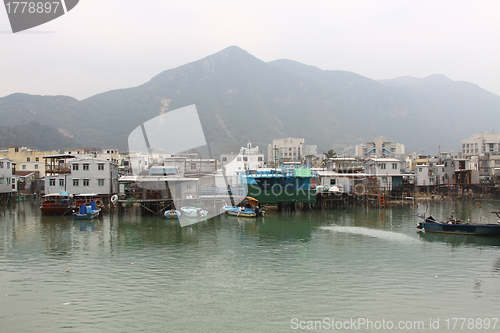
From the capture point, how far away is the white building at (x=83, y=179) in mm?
44062

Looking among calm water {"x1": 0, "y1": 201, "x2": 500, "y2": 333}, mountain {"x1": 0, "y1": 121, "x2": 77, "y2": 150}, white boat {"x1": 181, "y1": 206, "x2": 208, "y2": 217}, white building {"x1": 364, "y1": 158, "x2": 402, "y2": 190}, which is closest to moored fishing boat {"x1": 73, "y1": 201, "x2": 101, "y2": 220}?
calm water {"x1": 0, "y1": 201, "x2": 500, "y2": 333}

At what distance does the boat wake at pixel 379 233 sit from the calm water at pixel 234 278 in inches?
3.4

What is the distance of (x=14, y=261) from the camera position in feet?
66.7

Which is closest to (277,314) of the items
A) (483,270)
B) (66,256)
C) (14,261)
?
(483,270)

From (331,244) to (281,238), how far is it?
4.08 meters

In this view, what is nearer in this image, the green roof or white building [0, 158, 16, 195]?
the green roof

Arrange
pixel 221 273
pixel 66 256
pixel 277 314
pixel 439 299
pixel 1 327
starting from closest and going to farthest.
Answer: pixel 1 327, pixel 277 314, pixel 439 299, pixel 221 273, pixel 66 256

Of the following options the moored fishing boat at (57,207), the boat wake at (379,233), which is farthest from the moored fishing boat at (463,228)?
the moored fishing boat at (57,207)

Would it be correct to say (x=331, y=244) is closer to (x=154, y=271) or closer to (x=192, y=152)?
(x=154, y=271)

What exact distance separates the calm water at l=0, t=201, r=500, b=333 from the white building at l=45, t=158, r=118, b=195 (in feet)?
46.7

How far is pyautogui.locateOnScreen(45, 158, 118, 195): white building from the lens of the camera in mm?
44062

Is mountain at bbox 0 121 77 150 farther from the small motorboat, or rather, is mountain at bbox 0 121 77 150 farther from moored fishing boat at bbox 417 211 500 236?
moored fishing boat at bbox 417 211 500 236

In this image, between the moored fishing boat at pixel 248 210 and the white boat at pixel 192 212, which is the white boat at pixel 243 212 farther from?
the white boat at pixel 192 212

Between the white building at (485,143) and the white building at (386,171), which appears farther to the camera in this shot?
the white building at (485,143)
